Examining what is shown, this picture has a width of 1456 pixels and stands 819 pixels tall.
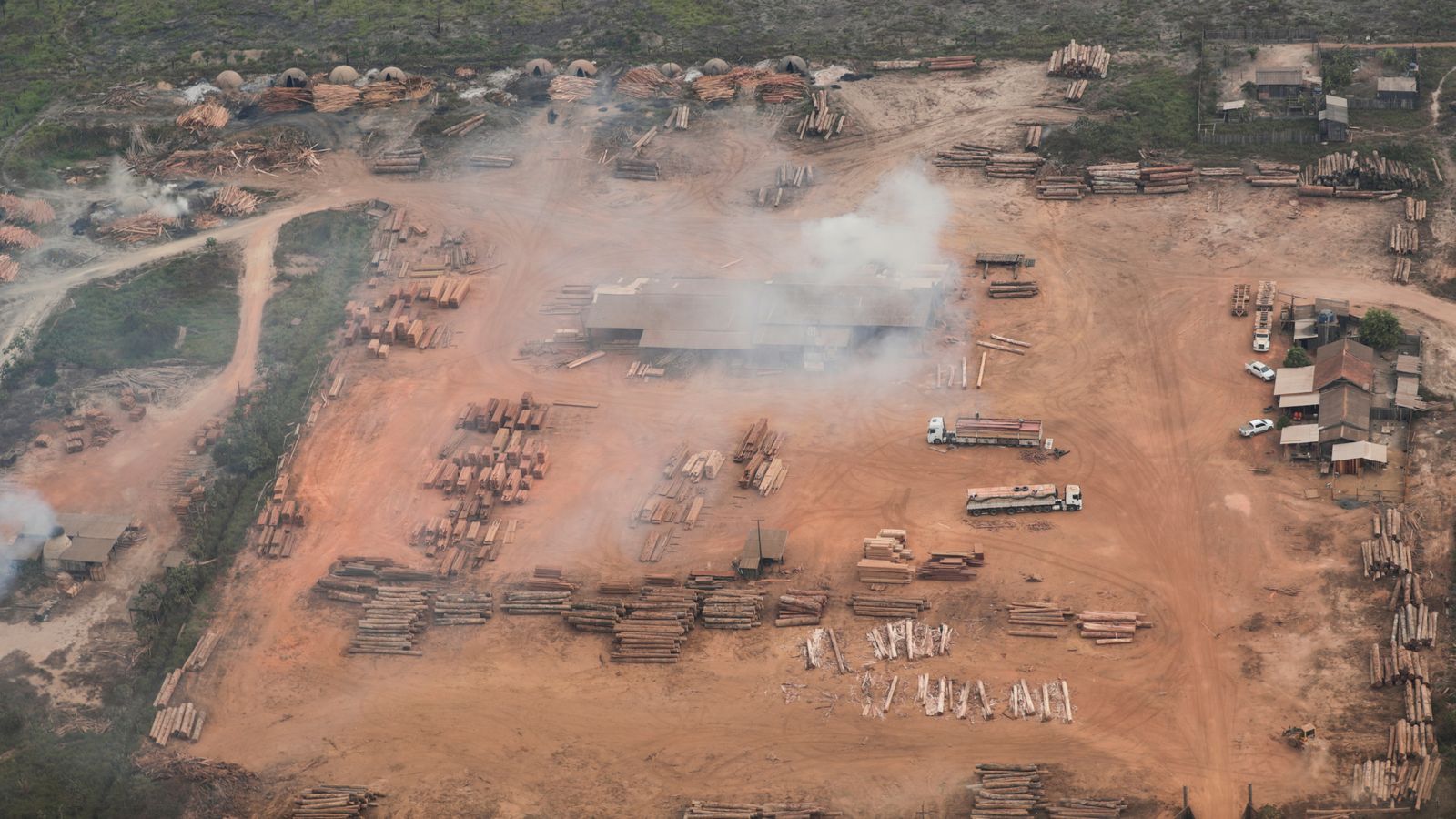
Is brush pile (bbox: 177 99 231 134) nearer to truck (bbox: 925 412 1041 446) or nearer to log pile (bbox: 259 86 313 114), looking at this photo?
log pile (bbox: 259 86 313 114)

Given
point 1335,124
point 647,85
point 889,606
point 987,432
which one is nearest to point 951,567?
point 889,606

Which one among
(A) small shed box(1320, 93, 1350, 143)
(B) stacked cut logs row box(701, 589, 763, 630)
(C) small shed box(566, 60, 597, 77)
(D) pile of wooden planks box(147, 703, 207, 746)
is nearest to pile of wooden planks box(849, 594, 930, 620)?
(B) stacked cut logs row box(701, 589, 763, 630)

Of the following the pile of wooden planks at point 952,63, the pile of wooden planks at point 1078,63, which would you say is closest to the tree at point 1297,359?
the pile of wooden planks at point 1078,63

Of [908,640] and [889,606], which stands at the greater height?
[889,606]

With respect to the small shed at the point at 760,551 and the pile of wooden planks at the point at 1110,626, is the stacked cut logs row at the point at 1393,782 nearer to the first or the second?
the pile of wooden planks at the point at 1110,626

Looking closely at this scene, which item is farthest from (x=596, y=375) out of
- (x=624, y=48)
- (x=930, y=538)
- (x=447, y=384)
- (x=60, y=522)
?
(x=624, y=48)

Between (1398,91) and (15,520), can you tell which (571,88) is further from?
(1398,91)
